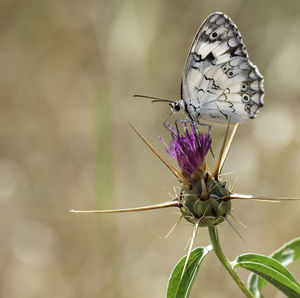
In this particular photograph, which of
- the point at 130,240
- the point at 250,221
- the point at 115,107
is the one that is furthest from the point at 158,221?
the point at 115,107

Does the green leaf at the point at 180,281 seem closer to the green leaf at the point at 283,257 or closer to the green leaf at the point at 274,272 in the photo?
the green leaf at the point at 274,272

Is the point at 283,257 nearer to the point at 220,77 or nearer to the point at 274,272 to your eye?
the point at 274,272

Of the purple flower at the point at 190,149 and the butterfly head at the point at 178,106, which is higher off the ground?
the butterfly head at the point at 178,106

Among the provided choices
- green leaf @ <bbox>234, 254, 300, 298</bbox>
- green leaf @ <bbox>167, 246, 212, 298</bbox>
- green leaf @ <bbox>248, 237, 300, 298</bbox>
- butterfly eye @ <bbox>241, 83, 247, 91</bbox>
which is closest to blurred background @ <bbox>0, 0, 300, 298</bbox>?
butterfly eye @ <bbox>241, 83, 247, 91</bbox>

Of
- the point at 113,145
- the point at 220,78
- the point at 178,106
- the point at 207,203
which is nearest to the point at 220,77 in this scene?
the point at 220,78

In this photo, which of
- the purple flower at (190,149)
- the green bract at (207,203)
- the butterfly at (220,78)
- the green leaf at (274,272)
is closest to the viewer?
the green leaf at (274,272)

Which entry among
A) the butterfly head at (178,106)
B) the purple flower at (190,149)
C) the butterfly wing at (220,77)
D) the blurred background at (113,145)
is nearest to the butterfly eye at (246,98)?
the butterfly wing at (220,77)

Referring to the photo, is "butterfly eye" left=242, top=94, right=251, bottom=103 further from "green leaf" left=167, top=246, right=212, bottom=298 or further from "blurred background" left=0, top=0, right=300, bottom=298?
"blurred background" left=0, top=0, right=300, bottom=298

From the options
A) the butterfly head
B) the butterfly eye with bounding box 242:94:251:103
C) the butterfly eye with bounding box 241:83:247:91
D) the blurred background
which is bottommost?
the blurred background
